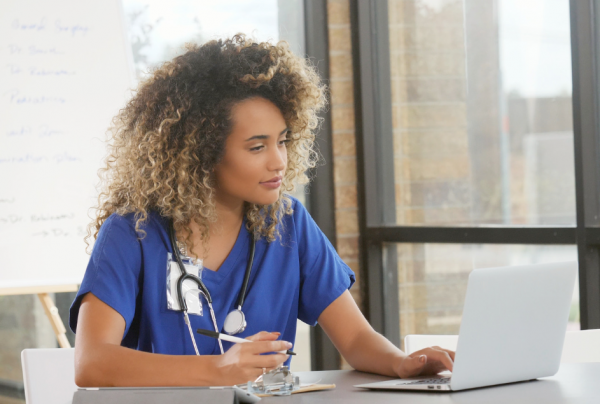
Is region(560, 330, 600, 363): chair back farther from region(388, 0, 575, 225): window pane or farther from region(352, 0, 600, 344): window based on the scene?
region(388, 0, 575, 225): window pane

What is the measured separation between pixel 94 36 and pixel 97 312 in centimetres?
142

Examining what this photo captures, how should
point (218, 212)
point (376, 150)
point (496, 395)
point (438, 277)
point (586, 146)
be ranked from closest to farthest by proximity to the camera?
1. point (496, 395)
2. point (218, 212)
3. point (586, 146)
4. point (438, 277)
5. point (376, 150)

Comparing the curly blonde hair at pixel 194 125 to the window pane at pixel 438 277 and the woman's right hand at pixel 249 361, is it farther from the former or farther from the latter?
the window pane at pixel 438 277

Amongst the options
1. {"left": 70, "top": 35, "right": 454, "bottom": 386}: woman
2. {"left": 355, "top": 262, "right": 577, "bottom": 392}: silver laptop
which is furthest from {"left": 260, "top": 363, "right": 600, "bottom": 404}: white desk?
{"left": 70, "top": 35, "right": 454, "bottom": 386}: woman

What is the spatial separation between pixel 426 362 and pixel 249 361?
350mm

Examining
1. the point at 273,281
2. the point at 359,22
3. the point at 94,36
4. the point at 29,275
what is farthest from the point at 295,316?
the point at 359,22

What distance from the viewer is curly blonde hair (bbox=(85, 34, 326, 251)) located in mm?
1542

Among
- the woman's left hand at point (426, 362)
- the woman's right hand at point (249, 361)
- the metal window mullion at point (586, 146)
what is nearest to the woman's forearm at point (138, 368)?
the woman's right hand at point (249, 361)

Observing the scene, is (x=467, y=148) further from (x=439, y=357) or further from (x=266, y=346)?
(x=266, y=346)

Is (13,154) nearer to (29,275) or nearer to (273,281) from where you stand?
(29,275)

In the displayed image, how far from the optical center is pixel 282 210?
165cm

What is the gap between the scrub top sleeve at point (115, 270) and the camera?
1.36 m

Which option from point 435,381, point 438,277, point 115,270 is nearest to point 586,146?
point 438,277

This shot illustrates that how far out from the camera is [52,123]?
2396 mm
